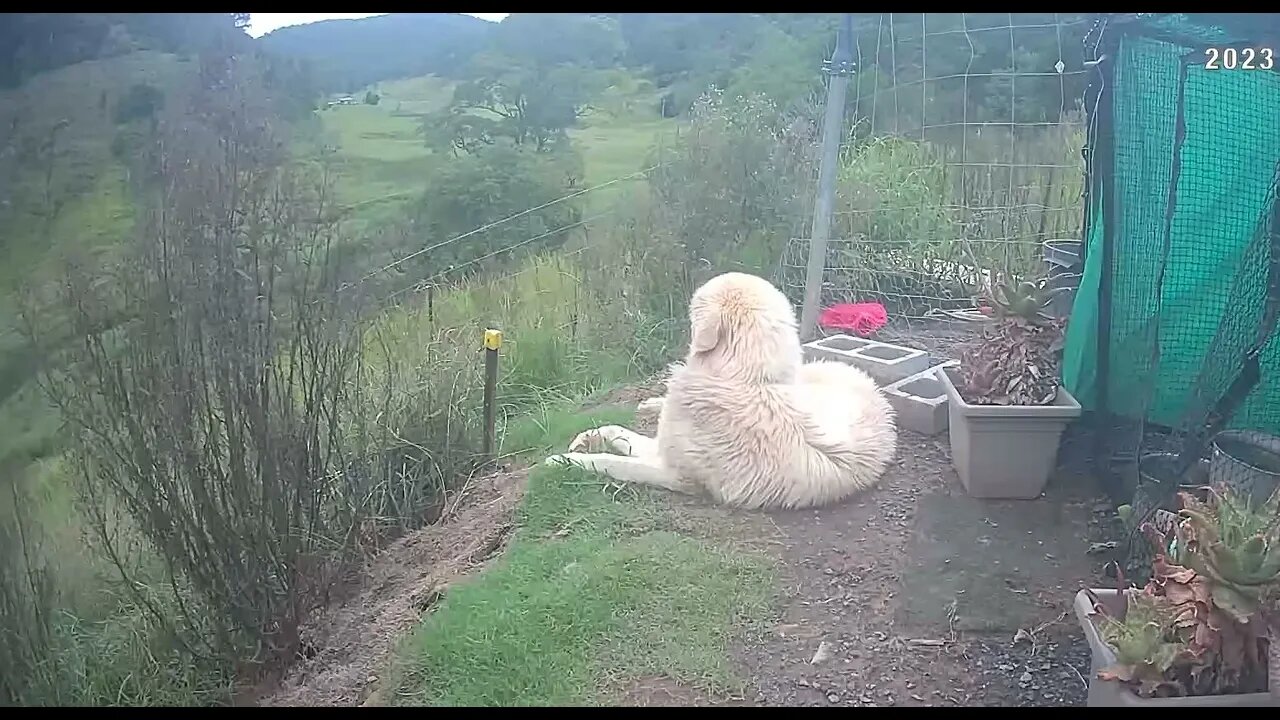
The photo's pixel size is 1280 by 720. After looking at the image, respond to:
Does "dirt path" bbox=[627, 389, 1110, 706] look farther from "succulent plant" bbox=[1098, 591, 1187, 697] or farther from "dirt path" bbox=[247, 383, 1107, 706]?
"succulent plant" bbox=[1098, 591, 1187, 697]

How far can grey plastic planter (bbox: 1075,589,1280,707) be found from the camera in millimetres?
1275

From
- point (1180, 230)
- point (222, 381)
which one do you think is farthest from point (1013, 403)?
point (222, 381)

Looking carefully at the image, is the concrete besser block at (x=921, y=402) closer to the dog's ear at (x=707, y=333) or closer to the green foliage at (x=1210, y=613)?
the dog's ear at (x=707, y=333)

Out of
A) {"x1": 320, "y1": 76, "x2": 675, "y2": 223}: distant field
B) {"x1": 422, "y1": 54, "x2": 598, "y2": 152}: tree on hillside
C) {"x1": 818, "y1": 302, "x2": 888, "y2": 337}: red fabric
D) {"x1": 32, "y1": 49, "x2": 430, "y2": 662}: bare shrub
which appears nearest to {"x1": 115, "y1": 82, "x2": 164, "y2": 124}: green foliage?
{"x1": 32, "y1": 49, "x2": 430, "y2": 662}: bare shrub

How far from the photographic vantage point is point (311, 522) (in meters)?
2.07

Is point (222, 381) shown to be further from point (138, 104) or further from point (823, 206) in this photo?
point (823, 206)

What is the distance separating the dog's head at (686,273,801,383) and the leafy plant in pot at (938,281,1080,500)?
37 centimetres

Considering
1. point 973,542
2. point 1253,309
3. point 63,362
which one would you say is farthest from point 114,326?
point 1253,309

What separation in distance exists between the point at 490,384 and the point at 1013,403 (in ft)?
4.04

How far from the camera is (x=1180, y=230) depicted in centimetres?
196

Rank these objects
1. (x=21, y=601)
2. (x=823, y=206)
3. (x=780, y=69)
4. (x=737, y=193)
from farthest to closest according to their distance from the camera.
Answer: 1. (x=737, y=193)
2. (x=823, y=206)
3. (x=780, y=69)
4. (x=21, y=601)

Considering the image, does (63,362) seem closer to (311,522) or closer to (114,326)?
(114,326)

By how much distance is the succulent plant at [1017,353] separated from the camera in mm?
2168

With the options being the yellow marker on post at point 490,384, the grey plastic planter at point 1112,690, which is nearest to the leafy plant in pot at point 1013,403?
the grey plastic planter at point 1112,690
